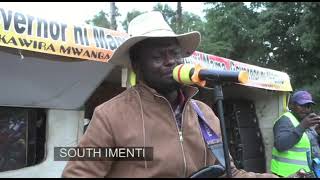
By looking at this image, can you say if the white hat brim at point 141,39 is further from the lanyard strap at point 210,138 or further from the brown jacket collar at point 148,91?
the lanyard strap at point 210,138

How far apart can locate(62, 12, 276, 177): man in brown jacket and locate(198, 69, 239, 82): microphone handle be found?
343mm

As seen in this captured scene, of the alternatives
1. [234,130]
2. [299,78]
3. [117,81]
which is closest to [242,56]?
[299,78]

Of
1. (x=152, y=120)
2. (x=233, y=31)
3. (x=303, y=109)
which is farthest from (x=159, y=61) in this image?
(x=233, y=31)

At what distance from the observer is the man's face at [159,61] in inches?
79.5

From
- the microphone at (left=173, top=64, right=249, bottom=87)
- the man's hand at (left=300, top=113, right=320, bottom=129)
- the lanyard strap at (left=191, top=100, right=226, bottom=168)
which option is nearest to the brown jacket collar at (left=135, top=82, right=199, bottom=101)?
the lanyard strap at (left=191, top=100, right=226, bottom=168)

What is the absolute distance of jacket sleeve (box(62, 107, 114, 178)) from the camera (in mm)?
1825

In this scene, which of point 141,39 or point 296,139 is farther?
point 296,139

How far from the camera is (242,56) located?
1639 cm

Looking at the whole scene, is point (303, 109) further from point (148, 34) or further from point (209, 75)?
point (209, 75)

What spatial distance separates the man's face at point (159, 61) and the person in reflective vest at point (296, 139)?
2.98m

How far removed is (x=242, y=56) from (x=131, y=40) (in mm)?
14649

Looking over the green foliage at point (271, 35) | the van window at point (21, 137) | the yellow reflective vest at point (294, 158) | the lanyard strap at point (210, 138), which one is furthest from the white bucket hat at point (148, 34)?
the green foliage at point (271, 35)

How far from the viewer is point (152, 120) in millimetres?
1980

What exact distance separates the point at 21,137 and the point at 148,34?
285 cm
